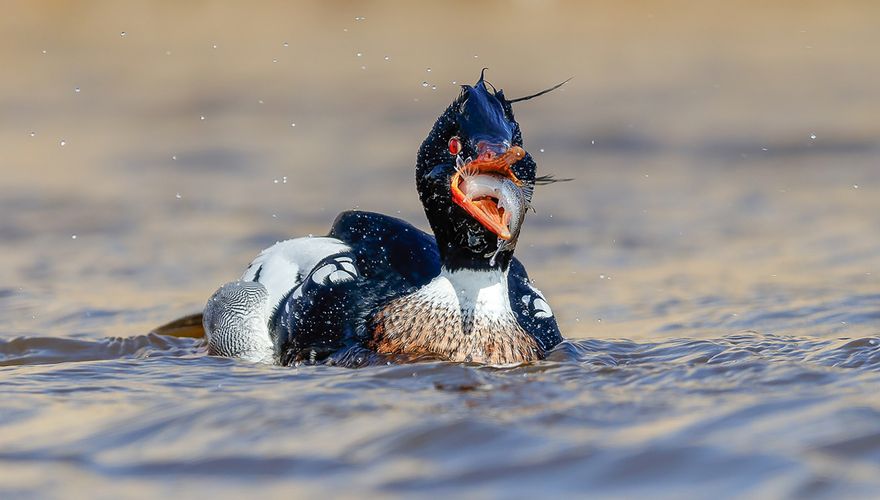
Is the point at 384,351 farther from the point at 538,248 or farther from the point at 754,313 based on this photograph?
the point at 538,248

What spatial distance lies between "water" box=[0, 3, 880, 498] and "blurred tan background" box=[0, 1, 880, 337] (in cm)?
3

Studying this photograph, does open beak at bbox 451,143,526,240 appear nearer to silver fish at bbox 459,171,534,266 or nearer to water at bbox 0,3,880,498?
silver fish at bbox 459,171,534,266

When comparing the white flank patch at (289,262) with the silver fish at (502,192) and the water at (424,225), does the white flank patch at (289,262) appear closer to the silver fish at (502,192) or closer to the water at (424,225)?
the water at (424,225)

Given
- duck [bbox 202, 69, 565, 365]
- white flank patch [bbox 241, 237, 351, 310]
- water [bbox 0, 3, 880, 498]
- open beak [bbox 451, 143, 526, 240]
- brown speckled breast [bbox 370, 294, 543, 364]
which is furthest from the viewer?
white flank patch [bbox 241, 237, 351, 310]

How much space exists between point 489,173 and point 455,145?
222mm

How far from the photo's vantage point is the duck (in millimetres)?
5930

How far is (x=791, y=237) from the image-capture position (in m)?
9.56

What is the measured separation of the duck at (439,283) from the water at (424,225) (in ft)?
0.76

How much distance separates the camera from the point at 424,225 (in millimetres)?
10016

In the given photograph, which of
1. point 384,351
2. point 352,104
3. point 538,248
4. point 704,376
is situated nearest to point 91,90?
point 352,104

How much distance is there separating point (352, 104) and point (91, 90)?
97.4 inches

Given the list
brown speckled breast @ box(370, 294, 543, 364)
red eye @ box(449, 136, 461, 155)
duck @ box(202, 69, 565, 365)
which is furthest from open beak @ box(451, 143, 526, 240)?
brown speckled breast @ box(370, 294, 543, 364)

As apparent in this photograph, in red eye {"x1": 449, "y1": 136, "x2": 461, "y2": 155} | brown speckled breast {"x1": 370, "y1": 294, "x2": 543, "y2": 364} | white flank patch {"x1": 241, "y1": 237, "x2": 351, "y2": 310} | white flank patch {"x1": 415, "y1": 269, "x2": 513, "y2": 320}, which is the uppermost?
red eye {"x1": 449, "y1": 136, "x2": 461, "y2": 155}

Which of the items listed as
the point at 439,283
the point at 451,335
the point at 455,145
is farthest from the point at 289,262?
the point at 455,145
